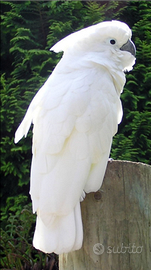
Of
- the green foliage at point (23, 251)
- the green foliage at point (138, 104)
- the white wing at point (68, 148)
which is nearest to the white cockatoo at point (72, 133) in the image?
the white wing at point (68, 148)

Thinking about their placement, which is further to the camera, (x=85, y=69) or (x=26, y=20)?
(x=26, y=20)

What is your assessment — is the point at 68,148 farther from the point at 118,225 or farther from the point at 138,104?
the point at 138,104

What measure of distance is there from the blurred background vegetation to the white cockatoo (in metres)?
1.18

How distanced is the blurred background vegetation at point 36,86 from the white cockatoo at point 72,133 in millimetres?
1177

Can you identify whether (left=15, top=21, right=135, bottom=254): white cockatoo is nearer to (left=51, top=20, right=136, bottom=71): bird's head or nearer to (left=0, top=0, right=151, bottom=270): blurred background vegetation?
(left=51, top=20, right=136, bottom=71): bird's head

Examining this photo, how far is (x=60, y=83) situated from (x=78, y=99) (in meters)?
0.19

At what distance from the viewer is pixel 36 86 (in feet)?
11.8

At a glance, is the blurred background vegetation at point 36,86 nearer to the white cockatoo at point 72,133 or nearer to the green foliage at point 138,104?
the green foliage at point 138,104

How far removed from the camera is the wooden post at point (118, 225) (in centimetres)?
168

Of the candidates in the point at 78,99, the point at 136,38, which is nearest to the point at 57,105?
the point at 78,99

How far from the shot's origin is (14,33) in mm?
4043

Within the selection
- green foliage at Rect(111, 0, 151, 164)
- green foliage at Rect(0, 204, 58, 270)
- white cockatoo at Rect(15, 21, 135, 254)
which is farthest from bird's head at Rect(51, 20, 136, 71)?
green foliage at Rect(0, 204, 58, 270)

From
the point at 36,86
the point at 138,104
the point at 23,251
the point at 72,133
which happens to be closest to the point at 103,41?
the point at 72,133

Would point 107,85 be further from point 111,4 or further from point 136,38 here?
point 111,4
